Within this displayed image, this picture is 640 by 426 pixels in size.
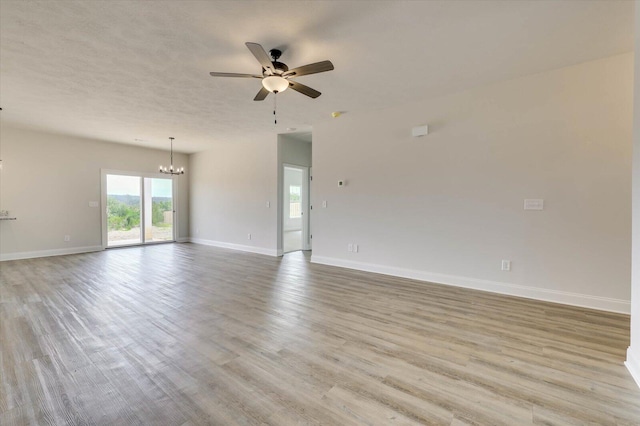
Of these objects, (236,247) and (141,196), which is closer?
(236,247)

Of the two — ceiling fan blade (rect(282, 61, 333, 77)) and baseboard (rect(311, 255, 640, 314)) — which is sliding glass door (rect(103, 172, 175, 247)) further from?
ceiling fan blade (rect(282, 61, 333, 77))

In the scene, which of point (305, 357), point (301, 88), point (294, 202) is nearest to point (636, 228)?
point (305, 357)

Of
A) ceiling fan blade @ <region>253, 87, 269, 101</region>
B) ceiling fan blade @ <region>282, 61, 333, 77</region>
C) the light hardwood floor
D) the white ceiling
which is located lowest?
the light hardwood floor

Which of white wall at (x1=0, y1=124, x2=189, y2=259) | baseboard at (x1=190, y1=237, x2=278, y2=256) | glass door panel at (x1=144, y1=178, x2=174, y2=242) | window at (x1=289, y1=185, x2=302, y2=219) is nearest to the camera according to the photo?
white wall at (x1=0, y1=124, x2=189, y2=259)

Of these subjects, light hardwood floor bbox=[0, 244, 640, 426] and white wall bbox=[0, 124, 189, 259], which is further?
white wall bbox=[0, 124, 189, 259]

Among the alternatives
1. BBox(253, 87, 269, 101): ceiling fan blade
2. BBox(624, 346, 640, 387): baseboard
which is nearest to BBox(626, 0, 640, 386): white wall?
BBox(624, 346, 640, 387): baseboard

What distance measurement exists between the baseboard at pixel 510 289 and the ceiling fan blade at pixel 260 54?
138 inches

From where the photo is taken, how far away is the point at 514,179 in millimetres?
3510

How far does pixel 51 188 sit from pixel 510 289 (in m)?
9.29

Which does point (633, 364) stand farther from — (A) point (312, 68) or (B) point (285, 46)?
(B) point (285, 46)

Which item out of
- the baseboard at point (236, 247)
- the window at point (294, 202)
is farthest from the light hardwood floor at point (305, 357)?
the window at point (294, 202)

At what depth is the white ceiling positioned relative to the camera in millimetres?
2211

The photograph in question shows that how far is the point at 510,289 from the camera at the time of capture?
140 inches

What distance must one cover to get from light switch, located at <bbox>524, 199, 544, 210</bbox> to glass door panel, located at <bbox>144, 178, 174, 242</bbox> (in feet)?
29.0
